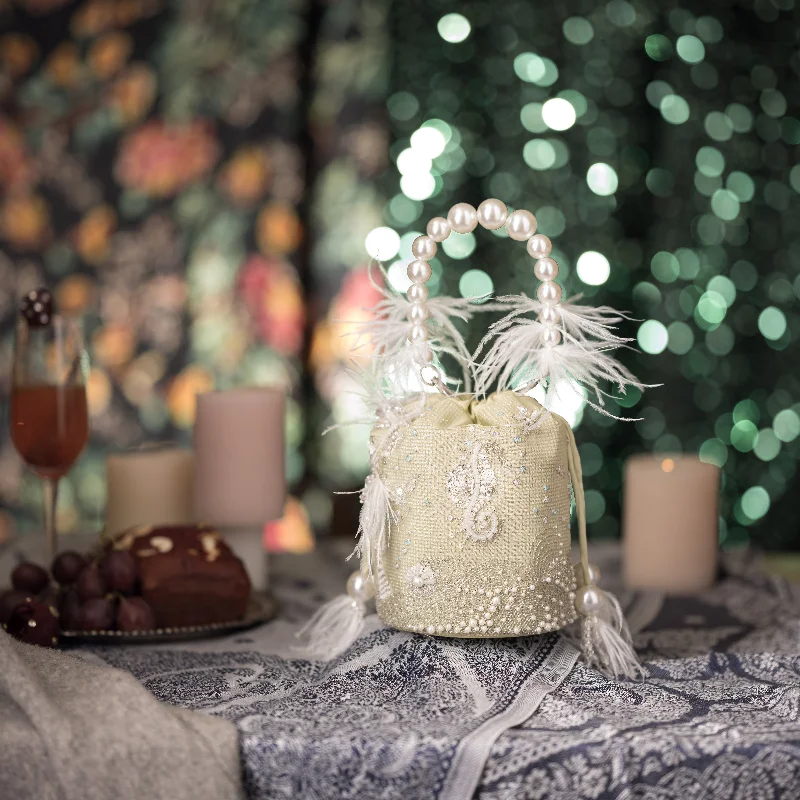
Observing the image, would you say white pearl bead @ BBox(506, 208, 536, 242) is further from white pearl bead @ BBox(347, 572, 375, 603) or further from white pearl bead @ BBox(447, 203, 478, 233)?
white pearl bead @ BBox(347, 572, 375, 603)

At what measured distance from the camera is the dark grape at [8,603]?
836mm

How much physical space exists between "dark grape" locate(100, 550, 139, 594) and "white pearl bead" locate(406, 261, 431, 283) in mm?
339

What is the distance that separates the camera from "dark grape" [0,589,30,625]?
836mm

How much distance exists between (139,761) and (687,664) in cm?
41

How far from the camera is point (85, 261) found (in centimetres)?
233

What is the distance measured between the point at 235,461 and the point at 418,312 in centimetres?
34

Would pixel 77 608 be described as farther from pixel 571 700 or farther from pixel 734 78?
pixel 734 78

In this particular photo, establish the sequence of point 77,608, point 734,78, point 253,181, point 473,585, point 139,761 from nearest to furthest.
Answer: point 139,761, point 473,585, point 77,608, point 734,78, point 253,181

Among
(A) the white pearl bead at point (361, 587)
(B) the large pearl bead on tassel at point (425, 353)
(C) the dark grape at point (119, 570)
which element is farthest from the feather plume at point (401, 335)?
(C) the dark grape at point (119, 570)

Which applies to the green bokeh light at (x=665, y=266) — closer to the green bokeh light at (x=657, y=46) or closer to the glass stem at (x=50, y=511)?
the green bokeh light at (x=657, y=46)

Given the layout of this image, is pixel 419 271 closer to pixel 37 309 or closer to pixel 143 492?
pixel 37 309

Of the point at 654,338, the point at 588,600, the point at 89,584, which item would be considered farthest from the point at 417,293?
the point at 654,338

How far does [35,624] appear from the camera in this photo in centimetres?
81

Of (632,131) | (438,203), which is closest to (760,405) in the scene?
(632,131)
